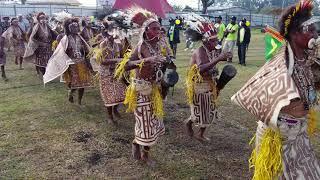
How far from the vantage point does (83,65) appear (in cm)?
769

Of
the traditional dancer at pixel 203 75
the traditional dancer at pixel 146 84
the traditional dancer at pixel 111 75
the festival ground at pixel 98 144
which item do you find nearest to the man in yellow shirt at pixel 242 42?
the festival ground at pixel 98 144

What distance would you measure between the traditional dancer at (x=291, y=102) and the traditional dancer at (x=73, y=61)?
16.4 ft

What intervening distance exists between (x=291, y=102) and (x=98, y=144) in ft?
11.3

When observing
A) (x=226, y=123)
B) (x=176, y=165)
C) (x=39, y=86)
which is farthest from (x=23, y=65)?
(x=176, y=165)

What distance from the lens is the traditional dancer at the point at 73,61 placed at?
24.5 feet

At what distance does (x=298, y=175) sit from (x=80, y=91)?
219 inches

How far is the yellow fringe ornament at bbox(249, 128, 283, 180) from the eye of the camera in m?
3.04

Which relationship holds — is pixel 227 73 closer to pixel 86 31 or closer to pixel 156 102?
pixel 156 102

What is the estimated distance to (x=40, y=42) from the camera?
9961 mm

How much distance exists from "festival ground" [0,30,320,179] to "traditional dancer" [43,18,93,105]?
0.56 m

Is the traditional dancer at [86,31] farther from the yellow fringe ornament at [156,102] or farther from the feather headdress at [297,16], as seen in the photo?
the feather headdress at [297,16]

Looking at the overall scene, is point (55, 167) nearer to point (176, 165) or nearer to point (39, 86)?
point (176, 165)

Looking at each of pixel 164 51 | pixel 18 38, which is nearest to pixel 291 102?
pixel 164 51

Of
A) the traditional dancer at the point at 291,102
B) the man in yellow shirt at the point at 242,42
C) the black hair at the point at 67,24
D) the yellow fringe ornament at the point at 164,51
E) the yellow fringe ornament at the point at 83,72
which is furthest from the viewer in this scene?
the man in yellow shirt at the point at 242,42
